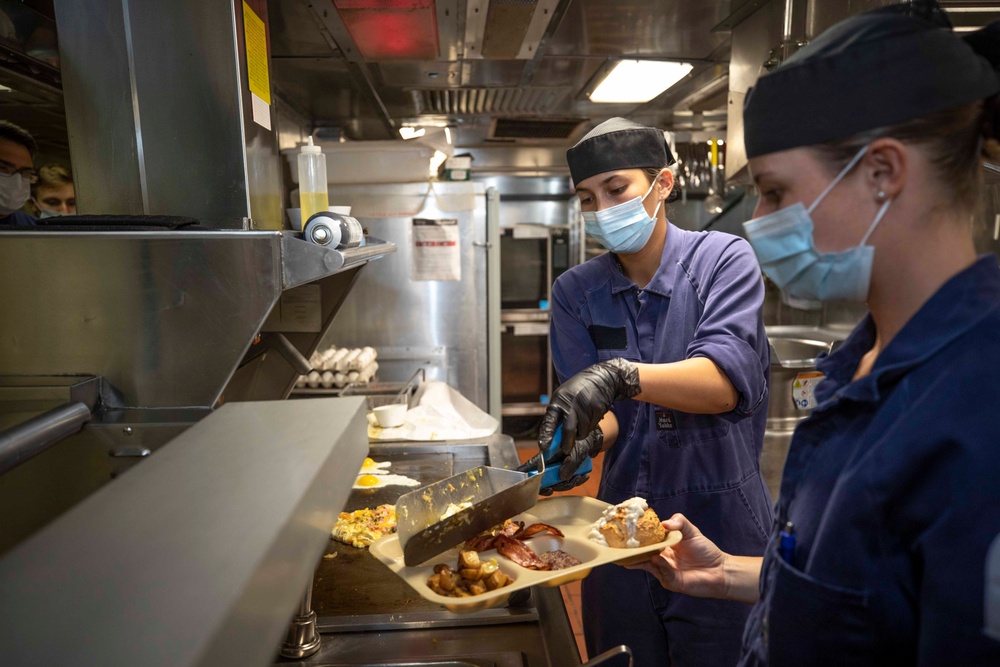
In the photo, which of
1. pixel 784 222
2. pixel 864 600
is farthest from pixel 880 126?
pixel 864 600

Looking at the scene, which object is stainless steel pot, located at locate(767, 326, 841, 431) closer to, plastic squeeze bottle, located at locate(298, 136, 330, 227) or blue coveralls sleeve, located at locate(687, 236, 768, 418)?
blue coveralls sleeve, located at locate(687, 236, 768, 418)

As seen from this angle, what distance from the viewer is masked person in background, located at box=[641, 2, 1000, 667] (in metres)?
0.72

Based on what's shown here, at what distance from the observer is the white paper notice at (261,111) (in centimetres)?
188

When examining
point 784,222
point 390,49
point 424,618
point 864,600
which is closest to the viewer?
point 864,600

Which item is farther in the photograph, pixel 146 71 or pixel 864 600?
pixel 146 71

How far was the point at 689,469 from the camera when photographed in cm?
179

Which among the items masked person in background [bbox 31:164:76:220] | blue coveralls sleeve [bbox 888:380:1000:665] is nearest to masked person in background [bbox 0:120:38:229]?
masked person in background [bbox 31:164:76:220]

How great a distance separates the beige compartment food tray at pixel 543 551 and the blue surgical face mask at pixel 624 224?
77 centimetres

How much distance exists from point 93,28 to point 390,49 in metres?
1.62

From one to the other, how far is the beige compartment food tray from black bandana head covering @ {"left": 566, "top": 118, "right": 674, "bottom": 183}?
3.20 ft

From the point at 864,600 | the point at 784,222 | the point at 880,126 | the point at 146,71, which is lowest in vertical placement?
the point at 864,600

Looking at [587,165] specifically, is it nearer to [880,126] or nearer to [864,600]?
[880,126]

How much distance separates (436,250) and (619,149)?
2.24 meters

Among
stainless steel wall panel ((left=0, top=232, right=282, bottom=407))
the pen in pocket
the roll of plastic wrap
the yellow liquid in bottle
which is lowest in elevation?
the pen in pocket
